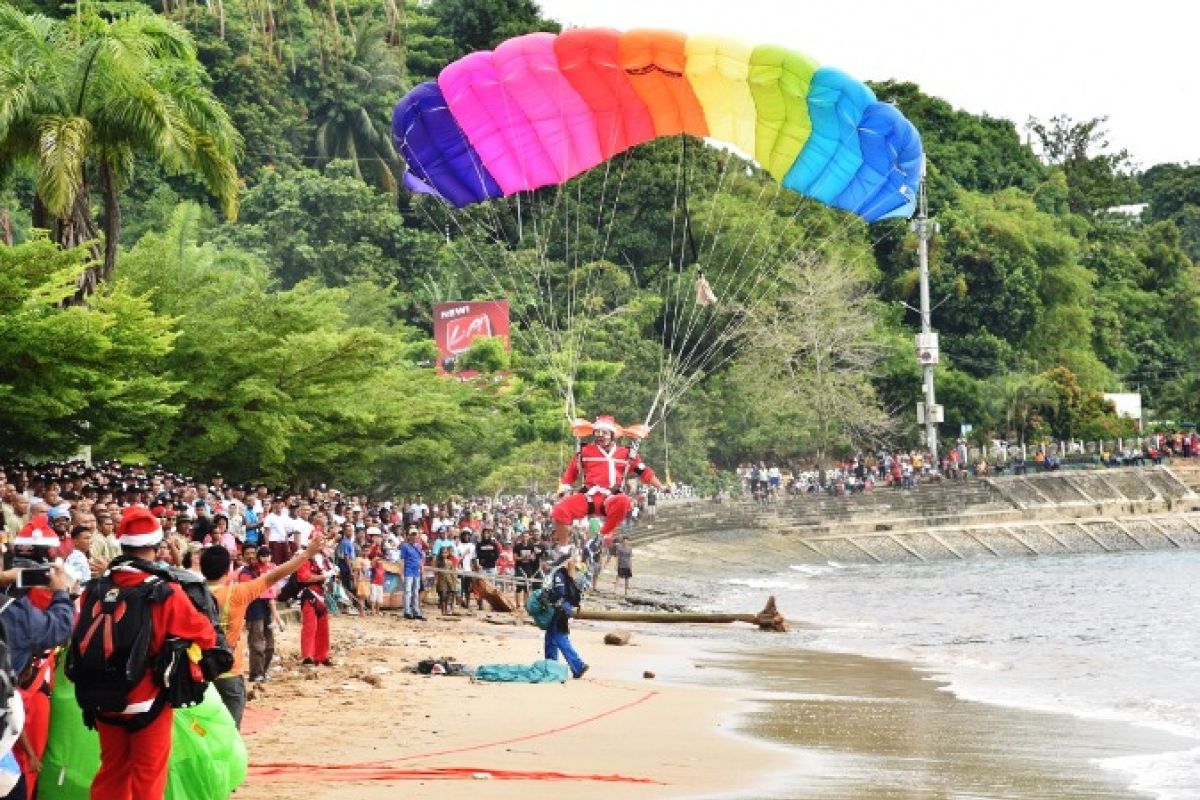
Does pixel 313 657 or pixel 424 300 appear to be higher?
pixel 424 300

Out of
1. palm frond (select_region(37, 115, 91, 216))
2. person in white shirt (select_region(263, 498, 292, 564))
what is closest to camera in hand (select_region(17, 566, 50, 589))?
person in white shirt (select_region(263, 498, 292, 564))

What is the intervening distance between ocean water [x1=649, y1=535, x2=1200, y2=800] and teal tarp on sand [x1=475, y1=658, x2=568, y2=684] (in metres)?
4.81

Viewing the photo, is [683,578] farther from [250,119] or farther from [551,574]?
[551,574]

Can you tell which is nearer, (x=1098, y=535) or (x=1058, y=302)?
(x=1098, y=535)

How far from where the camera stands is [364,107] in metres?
68.4

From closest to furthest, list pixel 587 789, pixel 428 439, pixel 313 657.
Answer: pixel 587 789 → pixel 313 657 → pixel 428 439

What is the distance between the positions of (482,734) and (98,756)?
5482 mm

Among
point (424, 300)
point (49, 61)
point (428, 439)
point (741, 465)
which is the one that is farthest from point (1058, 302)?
point (49, 61)

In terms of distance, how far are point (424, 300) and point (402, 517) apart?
28.3m

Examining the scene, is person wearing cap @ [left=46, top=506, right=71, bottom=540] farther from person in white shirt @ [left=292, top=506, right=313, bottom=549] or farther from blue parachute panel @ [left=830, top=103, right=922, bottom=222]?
blue parachute panel @ [left=830, top=103, right=922, bottom=222]

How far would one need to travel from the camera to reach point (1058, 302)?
8194 cm

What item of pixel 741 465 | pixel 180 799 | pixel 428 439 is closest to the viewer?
pixel 180 799

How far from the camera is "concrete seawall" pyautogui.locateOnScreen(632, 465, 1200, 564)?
2389 inches

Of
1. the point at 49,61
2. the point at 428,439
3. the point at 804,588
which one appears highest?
the point at 49,61
